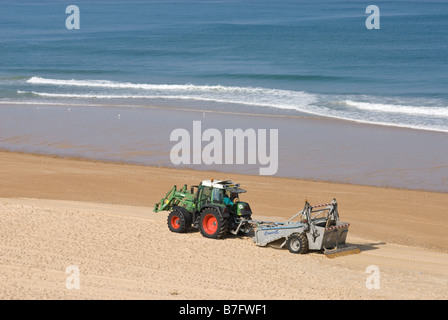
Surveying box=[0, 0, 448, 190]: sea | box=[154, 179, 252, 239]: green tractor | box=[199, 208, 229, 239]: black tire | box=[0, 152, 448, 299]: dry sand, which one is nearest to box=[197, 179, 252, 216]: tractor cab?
box=[154, 179, 252, 239]: green tractor

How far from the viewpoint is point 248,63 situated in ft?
183

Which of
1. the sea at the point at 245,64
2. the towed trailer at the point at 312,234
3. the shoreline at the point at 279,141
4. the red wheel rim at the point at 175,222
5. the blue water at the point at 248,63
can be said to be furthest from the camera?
the blue water at the point at 248,63

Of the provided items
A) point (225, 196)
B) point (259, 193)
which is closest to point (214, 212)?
point (225, 196)

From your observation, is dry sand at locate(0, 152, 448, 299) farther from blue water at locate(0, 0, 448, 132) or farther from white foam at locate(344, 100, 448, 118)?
white foam at locate(344, 100, 448, 118)

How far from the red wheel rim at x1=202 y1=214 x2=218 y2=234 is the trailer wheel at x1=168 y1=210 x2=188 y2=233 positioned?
0.53 m

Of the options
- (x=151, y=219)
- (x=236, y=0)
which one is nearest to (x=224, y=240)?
(x=151, y=219)

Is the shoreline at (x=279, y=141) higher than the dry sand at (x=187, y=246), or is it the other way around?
the shoreline at (x=279, y=141)

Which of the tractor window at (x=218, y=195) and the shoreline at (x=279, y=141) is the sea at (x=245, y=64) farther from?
the tractor window at (x=218, y=195)

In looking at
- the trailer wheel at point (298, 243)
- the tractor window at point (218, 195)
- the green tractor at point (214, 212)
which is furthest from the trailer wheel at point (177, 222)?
the trailer wheel at point (298, 243)

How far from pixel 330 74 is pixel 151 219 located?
3359 centimetres

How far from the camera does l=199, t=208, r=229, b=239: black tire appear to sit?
15.9m

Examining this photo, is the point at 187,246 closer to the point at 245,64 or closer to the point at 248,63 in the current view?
the point at 245,64

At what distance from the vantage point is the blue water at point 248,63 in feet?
128

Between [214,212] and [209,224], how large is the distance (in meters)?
0.53
